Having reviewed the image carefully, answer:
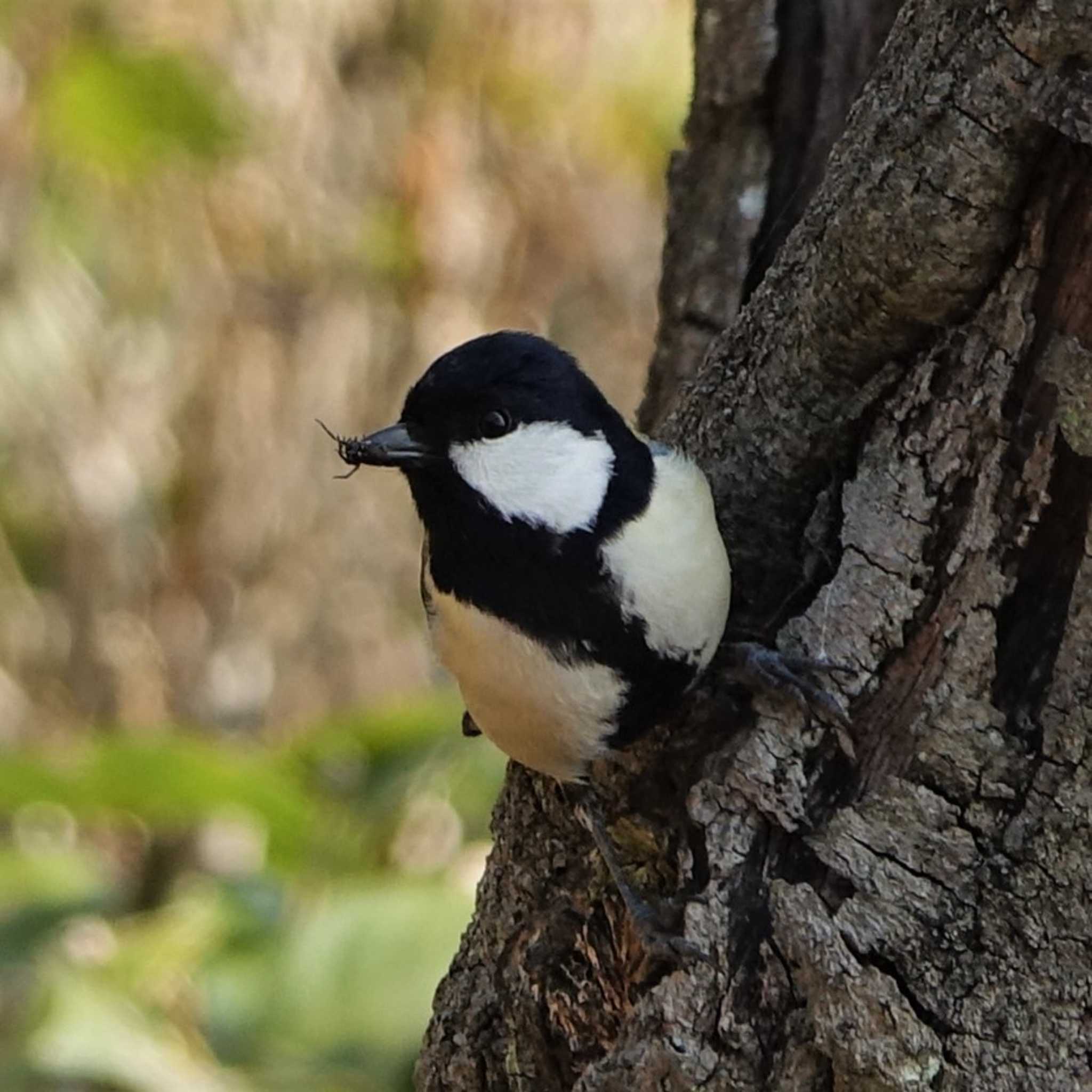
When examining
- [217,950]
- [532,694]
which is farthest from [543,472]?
[217,950]

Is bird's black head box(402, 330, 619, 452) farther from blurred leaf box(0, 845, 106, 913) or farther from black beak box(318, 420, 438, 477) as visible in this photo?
blurred leaf box(0, 845, 106, 913)

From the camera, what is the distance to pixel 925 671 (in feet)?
3.53

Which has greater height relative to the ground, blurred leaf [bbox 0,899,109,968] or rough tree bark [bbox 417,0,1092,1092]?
blurred leaf [bbox 0,899,109,968]

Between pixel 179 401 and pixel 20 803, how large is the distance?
4.14 ft

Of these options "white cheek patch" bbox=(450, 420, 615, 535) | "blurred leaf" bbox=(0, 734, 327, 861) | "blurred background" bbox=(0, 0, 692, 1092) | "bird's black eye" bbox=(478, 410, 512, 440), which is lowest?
"white cheek patch" bbox=(450, 420, 615, 535)

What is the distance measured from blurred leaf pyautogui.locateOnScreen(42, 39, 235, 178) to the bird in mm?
1762

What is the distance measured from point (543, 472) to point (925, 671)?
0.32 metres

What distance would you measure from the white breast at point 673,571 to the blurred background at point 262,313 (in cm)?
138

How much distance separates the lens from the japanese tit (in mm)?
1158

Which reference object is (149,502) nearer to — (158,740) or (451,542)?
(158,740)

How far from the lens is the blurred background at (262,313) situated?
2.93 meters

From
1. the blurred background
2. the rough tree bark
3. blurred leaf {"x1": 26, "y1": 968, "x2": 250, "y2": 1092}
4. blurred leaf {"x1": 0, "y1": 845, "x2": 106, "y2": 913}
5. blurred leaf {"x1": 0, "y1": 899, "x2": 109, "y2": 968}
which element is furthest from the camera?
the blurred background

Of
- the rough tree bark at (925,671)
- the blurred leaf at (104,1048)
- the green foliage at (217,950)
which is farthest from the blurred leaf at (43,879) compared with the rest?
the rough tree bark at (925,671)

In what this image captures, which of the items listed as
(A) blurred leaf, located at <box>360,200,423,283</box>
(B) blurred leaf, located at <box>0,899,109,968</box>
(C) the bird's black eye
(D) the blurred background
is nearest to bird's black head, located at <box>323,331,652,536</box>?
(C) the bird's black eye
